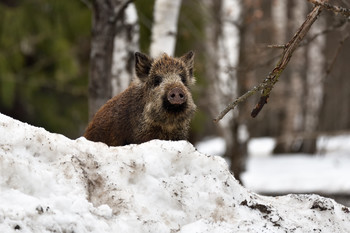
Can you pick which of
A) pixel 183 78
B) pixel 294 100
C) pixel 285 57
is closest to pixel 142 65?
pixel 183 78

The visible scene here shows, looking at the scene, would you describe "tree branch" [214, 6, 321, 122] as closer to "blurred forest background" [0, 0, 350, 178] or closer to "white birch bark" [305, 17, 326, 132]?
"blurred forest background" [0, 0, 350, 178]

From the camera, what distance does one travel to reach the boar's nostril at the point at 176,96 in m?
5.30

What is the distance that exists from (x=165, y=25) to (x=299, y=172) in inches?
351

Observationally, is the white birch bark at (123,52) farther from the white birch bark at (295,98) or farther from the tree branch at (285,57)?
the white birch bark at (295,98)

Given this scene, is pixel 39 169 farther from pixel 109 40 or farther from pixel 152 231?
pixel 109 40

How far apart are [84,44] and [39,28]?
11.2ft

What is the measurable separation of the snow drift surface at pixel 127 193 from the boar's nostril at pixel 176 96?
4.63ft

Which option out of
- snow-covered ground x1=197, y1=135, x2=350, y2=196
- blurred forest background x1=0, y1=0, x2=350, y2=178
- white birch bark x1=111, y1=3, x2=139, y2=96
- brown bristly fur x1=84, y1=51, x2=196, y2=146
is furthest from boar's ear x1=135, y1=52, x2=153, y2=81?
snow-covered ground x1=197, y1=135, x2=350, y2=196

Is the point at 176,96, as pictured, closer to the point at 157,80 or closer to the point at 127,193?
the point at 157,80

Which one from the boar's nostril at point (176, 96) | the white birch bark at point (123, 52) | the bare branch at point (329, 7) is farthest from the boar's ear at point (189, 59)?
the bare branch at point (329, 7)

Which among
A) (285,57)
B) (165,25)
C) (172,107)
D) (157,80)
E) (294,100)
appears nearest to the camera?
(285,57)

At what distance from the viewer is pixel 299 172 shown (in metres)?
16.4

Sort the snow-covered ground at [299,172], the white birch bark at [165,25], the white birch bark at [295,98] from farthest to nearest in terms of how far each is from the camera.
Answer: the white birch bark at [295,98] < the snow-covered ground at [299,172] < the white birch bark at [165,25]

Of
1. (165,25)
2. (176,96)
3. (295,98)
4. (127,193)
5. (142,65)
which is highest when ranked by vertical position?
(295,98)
